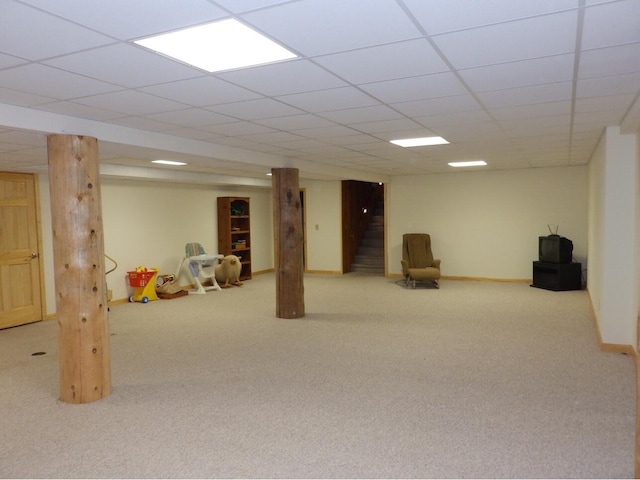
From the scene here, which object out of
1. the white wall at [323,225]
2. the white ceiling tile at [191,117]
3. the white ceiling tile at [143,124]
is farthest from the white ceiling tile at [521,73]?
the white wall at [323,225]

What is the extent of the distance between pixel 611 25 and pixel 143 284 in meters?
7.20

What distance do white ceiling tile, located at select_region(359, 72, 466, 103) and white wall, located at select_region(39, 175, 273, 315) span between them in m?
5.53

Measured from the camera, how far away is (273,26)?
196 cm

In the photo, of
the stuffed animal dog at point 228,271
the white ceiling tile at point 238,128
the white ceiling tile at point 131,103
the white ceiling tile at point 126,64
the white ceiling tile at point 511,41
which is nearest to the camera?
the white ceiling tile at point 511,41

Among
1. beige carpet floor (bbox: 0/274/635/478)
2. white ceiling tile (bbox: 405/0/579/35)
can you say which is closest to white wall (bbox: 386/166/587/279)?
beige carpet floor (bbox: 0/274/635/478)

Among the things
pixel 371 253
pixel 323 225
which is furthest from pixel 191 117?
pixel 371 253

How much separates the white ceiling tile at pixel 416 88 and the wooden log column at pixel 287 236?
3.10m

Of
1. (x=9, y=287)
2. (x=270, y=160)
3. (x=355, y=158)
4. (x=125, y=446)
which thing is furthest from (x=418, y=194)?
(x=125, y=446)

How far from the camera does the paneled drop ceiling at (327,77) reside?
6.07 ft

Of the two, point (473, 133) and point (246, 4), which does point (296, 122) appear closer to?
point (473, 133)

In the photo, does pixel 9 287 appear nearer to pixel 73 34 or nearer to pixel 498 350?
pixel 73 34

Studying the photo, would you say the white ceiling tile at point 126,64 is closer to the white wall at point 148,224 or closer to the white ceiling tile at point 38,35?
the white ceiling tile at point 38,35

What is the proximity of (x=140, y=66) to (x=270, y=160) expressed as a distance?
137 inches

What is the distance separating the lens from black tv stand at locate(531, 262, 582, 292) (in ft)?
25.9
